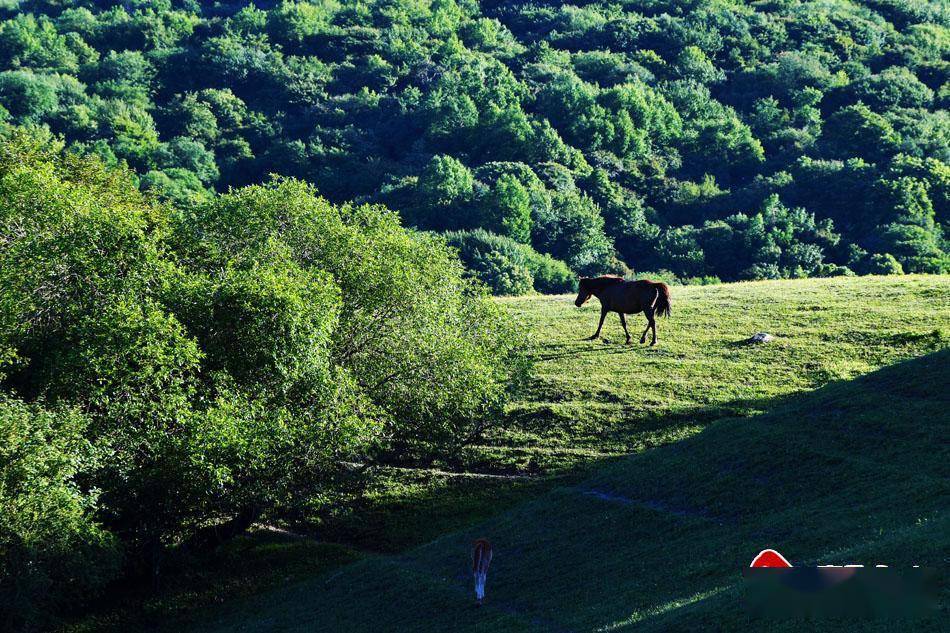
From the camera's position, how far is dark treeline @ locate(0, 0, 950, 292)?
124375 mm

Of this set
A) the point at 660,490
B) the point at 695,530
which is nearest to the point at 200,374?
the point at 660,490

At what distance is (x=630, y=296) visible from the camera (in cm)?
5153

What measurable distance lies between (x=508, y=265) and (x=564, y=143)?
2225 inches

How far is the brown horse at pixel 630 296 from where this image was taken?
50.7 m

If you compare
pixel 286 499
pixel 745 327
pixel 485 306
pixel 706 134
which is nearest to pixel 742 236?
pixel 706 134

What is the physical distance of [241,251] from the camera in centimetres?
4138

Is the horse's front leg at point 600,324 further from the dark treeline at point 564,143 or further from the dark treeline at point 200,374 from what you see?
the dark treeline at point 564,143

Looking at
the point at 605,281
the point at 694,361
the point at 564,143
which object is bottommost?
the point at 694,361

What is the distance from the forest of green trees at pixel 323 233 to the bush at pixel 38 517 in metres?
0.08

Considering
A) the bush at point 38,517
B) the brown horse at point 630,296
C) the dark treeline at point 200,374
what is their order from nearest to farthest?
the bush at point 38,517 < the dark treeline at point 200,374 < the brown horse at point 630,296

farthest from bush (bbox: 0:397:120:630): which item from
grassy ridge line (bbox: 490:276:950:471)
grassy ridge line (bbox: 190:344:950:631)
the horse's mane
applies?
the horse's mane

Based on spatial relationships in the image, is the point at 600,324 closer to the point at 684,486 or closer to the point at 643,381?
the point at 643,381

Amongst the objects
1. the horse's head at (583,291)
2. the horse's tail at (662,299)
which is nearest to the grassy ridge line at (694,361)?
the horse's tail at (662,299)

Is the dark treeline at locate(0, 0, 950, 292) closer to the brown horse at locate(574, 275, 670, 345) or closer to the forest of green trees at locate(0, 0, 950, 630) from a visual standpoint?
the forest of green trees at locate(0, 0, 950, 630)
